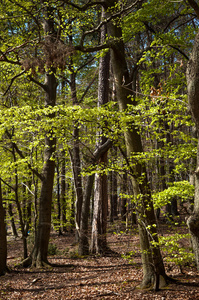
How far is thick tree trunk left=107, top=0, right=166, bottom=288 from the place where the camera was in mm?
5230

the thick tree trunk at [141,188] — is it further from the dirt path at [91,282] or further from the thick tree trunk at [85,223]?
the thick tree trunk at [85,223]

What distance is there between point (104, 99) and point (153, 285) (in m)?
6.97

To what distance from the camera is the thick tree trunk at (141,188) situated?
5.23 m

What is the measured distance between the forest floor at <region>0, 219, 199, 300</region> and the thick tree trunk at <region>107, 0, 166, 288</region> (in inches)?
12.4

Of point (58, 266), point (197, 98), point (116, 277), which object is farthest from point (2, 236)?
point (197, 98)

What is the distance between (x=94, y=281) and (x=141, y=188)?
11.5 feet

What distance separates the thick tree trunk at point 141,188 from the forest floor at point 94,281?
0.32m

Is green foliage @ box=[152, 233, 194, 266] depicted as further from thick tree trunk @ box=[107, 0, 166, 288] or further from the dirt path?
the dirt path

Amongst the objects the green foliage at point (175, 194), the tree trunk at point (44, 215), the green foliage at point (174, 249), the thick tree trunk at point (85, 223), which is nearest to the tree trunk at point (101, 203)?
the thick tree trunk at point (85, 223)

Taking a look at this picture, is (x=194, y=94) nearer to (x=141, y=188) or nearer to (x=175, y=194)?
(x=141, y=188)

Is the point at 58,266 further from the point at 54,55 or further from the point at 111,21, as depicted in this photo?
the point at 111,21

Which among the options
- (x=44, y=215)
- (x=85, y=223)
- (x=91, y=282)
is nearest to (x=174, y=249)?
(x=91, y=282)

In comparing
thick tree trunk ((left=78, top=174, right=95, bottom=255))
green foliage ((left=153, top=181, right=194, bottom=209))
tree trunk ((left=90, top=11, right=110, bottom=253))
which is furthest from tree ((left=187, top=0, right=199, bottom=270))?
thick tree trunk ((left=78, top=174, right=95, bottom=255))

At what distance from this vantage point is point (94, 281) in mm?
7039
